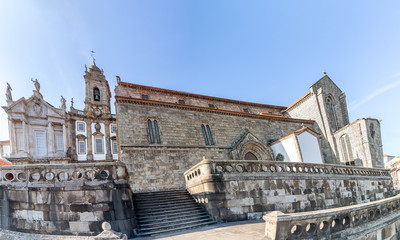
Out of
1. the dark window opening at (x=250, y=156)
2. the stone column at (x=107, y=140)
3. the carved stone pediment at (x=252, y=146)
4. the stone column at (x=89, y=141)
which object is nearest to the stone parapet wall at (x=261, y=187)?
the carved stone pediment at (x=252, y=146)

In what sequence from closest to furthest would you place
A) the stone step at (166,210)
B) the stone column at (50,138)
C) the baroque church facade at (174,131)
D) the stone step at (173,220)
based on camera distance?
the stone step at (173,220) → the stone step at (166,210) → the baroque church facade at (174,131) → the stone column at (50,138)

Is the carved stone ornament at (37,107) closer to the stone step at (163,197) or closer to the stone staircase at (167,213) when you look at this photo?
the stone staircase at (167,213)

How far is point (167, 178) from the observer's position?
1334 centimetres

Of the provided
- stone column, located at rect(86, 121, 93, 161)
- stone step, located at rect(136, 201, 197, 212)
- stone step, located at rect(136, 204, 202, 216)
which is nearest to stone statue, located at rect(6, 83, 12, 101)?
stone column, located at rect(86, 121, 93, 161)

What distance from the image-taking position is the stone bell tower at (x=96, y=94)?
85.1ft

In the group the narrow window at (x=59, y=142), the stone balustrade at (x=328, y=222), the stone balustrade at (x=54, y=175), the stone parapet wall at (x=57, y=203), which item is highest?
the narrow window at (x=59, y=142)

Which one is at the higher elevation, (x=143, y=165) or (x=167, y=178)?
(x=143, y=165)

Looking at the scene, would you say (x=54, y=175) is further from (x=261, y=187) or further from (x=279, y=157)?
(x=279, y=157)

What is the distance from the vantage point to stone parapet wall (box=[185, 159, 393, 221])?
26.1 feet

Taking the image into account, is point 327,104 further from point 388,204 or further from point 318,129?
point 388,204

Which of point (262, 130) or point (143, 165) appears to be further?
point (262, 130)

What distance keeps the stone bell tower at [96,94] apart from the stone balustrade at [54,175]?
20.4 meters

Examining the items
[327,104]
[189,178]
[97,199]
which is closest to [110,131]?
[189,178]

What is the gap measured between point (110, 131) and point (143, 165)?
1474 cm
